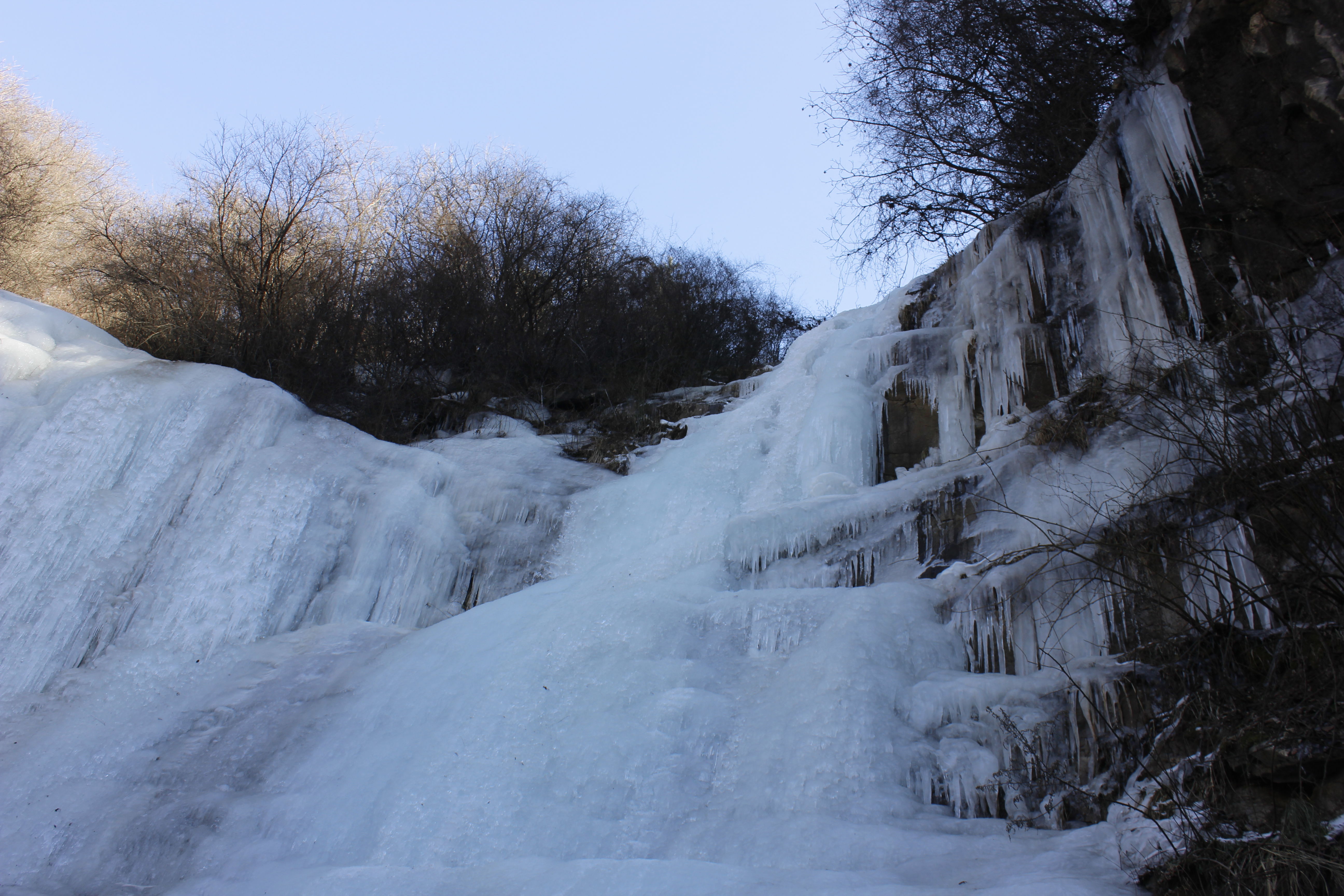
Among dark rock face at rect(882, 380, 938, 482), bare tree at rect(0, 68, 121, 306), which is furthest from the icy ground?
bare tree at rect(0, 68, 121, 306)

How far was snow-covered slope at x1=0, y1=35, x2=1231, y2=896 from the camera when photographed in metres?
3.53

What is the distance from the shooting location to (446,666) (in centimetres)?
488

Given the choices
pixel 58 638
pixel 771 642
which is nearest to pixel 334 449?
pixel 58 638

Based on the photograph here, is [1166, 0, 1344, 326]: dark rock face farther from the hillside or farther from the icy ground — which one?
the icy ground

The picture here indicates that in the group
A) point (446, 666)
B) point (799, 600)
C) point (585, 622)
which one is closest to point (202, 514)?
point (446, 666)

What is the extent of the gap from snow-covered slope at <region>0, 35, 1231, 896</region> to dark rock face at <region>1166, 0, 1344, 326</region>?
21 cm

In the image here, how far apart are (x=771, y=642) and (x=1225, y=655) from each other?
2.30 meters

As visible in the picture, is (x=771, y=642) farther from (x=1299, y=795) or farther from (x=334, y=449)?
(x=334, y=449)

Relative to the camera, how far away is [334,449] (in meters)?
7.38

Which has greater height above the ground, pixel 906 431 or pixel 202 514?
pixel 906 431

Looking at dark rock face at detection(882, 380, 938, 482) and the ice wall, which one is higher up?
dark rock face at detection(882, 380, 938, 482)

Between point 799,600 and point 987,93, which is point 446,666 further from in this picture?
point 987,93

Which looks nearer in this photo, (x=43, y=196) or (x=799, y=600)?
(x=799, y=600)

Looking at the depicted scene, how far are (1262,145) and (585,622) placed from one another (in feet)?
16.2
